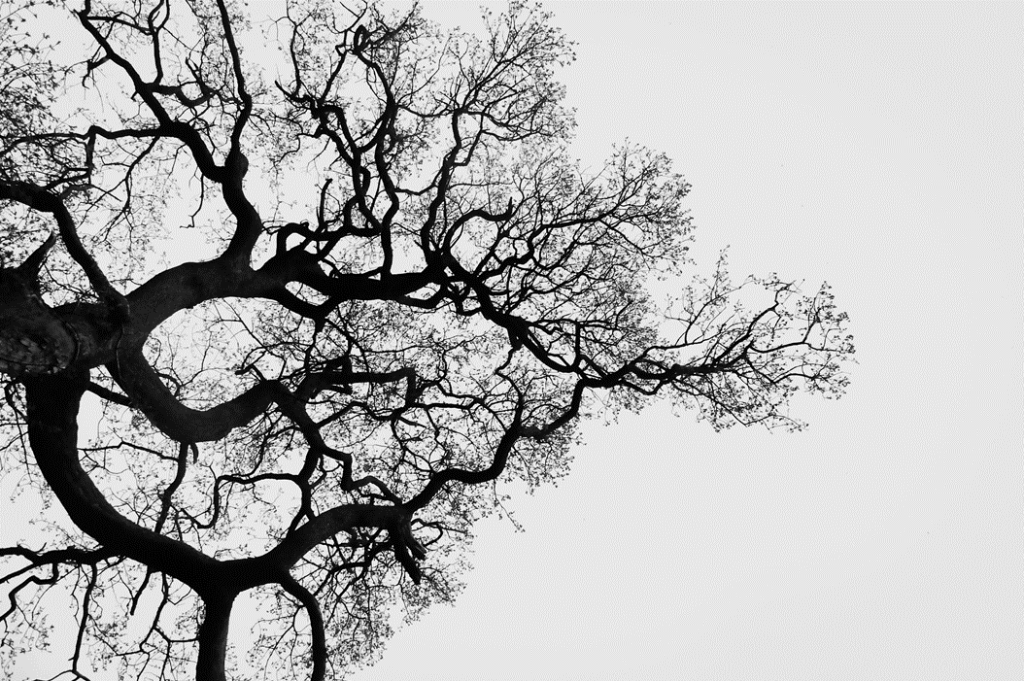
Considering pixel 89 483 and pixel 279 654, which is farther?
pixel 279 654

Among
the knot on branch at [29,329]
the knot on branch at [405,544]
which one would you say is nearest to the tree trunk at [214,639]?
the knot on branch at [405,544]

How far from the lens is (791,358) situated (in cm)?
1184

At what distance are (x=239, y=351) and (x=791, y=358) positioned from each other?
33.2ft

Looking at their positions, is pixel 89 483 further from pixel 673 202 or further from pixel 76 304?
pixel 673 202

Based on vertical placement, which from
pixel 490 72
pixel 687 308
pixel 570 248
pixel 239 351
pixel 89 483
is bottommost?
pixel 89 483

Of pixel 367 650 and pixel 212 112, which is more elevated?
pixel 212 112

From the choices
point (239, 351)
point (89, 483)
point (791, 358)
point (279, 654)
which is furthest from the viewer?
point (239, 351)

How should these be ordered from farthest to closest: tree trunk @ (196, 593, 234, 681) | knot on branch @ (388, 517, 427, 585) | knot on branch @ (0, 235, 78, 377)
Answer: knot on branch @ (388, 517, 427, 585) < tree trunk @ (196, 593, 234, 681) < knot on branch @ (0, 235, 78, 377)

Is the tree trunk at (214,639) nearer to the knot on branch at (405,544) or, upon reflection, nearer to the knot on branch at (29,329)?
the knot on branch at (405,544)

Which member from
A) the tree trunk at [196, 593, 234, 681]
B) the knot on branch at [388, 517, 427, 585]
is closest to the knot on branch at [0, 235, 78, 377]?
the tree trunk at [196, 593, 234, 681]

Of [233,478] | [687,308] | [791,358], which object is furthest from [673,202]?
[233,478]

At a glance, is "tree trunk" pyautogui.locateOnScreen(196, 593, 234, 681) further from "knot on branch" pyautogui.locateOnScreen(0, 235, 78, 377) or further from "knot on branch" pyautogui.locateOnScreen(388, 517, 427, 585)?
"knot on branch" pyautogui.locateOnScreen(0, 235, 78, 377)

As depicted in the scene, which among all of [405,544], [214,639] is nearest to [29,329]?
[214,639]

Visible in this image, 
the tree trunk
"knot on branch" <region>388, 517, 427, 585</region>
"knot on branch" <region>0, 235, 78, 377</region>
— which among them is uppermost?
"knot on branch" <region>0, 235, 78, 377</region>
